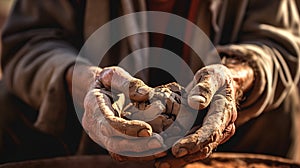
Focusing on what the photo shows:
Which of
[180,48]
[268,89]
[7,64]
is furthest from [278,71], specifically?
[7,64]

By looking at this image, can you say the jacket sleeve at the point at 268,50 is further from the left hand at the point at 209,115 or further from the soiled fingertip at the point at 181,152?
the soiled fingertip at the point at 181,152

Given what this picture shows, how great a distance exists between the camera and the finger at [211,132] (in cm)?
85

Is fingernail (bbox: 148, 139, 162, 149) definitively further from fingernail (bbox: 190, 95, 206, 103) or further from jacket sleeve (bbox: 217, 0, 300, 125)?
jacket sleeve (bbox: 217, 0, 300, 125)

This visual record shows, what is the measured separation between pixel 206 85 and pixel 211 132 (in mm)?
83

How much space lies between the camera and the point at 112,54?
139 cm

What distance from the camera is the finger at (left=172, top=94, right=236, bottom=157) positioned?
85 centimetres

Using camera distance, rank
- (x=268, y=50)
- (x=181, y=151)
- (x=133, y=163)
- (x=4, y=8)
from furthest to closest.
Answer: (x=4, y=8), (x=268, y=50), (x=133, y=163), (x=181, y=151)

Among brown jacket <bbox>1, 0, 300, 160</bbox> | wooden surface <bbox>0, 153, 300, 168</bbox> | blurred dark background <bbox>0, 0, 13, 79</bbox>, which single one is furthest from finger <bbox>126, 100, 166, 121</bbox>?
blurred dark background <bbox>0, 0, 13, 79</bbox>

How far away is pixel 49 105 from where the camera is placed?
128 cm

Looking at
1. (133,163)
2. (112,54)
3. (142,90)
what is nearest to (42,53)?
(112,54)

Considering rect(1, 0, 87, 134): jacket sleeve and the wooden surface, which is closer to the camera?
the wooden surface

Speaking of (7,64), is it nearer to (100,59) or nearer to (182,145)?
(100,59)

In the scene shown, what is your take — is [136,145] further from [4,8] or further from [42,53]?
[4,8]

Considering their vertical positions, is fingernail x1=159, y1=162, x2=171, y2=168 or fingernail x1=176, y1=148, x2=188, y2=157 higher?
fingernail x1=176, y1=148, x2=188, y2=157
